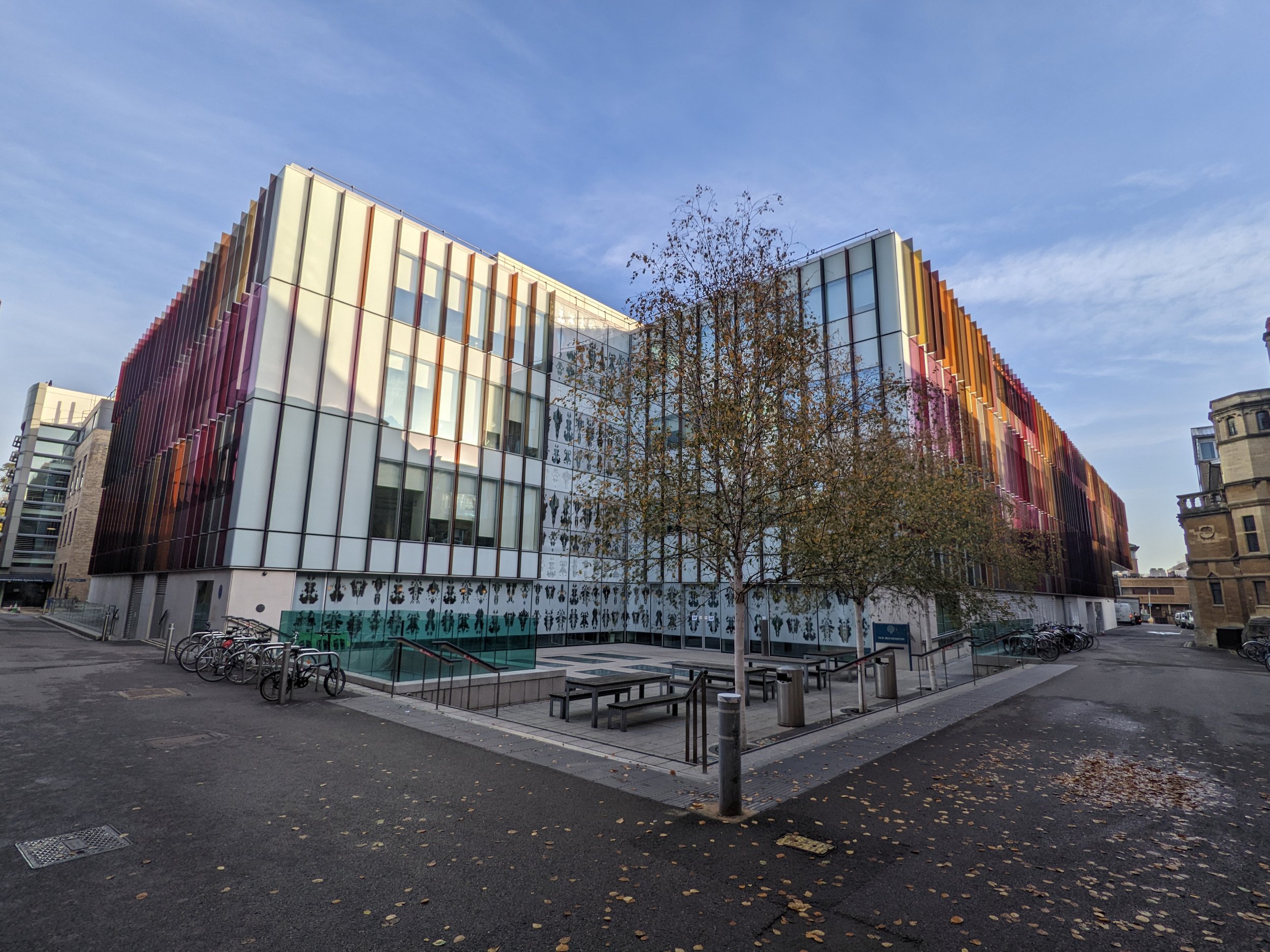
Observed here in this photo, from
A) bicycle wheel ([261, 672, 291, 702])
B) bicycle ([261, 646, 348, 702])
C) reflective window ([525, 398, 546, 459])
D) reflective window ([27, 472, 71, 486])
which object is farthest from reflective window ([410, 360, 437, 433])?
reflective window ([27, 472, 71, 486])

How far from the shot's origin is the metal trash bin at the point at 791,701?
1176 cm

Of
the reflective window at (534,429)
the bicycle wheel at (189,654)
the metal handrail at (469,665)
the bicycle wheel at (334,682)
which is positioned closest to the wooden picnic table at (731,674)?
the metal handrail at (469,665)

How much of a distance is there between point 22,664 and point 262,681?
34.1ft

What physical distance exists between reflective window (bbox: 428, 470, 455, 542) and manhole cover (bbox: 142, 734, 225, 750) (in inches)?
Answer: 677

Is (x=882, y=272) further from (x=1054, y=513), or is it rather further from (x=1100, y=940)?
(x=1054, y=513)

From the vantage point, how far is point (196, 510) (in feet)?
82.4

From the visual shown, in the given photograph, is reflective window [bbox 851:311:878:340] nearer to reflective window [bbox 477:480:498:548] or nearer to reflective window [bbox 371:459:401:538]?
reflective window [bbox 477:480:498:548]

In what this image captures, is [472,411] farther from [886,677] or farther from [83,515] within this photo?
[83,515]

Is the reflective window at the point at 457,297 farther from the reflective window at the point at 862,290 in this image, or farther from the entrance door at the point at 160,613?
the reflective window at the point at 862,290

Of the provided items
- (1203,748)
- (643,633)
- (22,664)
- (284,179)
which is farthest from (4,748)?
(643,633)

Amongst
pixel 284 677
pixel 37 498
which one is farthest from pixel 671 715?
pixel 37 498

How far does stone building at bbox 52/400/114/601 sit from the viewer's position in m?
58.2

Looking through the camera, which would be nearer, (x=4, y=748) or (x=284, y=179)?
(x=4, y=748)

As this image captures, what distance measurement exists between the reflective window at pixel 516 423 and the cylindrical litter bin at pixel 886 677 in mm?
20167
